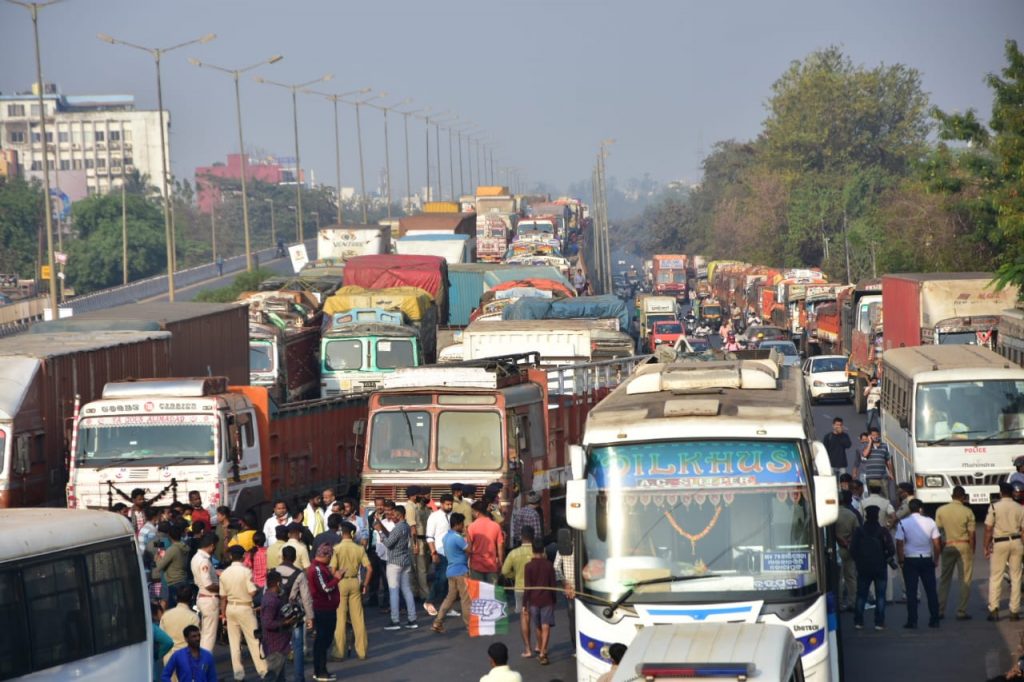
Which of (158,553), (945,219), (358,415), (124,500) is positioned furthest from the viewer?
(945,219)

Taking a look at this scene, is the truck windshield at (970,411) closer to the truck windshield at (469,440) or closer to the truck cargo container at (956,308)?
the truck windshield at (469,440)

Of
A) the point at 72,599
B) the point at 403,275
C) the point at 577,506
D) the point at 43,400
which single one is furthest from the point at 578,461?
the point at 403,275

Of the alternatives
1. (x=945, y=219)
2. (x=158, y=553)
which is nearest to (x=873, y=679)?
(x=158, y=553)

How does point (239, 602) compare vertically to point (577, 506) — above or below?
below

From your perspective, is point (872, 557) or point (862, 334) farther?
point (862, 334)

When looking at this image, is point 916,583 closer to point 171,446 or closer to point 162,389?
point 171,446

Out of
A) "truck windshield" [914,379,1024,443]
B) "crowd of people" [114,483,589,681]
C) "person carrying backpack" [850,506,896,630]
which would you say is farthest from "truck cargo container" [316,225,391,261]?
"person carrying backpack" [850,506,896,630]

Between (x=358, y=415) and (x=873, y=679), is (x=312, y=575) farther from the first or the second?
(x=358, y=415)

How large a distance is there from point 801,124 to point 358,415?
112476 millimetres

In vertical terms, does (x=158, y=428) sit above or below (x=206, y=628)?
above

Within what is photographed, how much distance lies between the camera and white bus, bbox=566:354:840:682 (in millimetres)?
11320

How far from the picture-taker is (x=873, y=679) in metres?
14.4

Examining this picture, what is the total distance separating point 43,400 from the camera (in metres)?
21.1

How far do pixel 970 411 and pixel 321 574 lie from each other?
10579 millimetres
